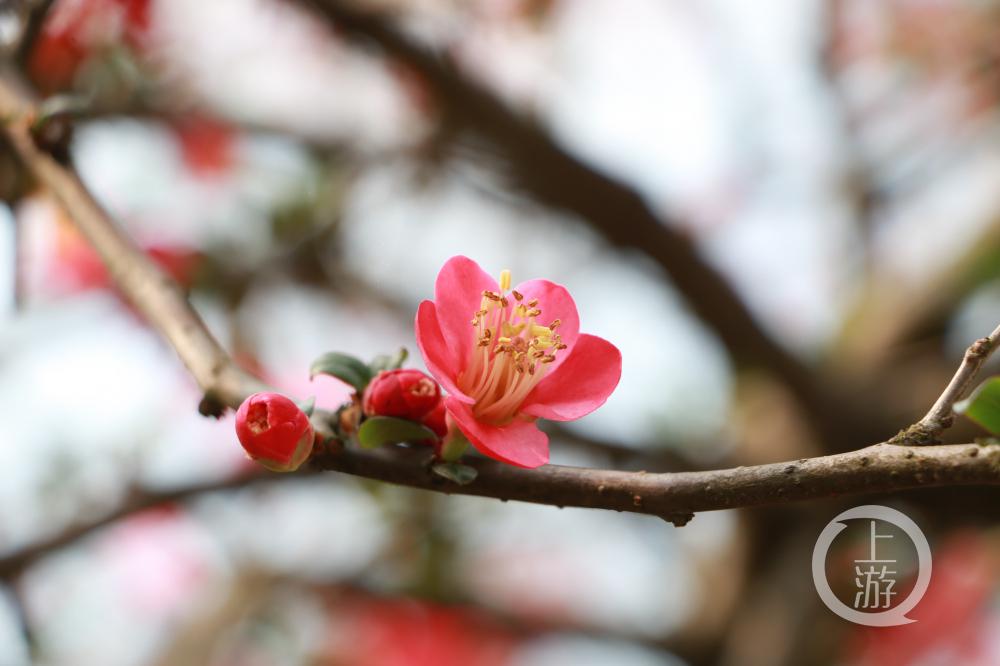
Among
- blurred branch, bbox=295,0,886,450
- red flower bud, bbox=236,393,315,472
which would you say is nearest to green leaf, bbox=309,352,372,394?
red flower bud, bbox=236,393,315,472

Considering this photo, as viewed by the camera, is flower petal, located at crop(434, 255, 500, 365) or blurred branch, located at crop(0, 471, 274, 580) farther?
blurred branch, located at crop(0, 471, 274, 580)

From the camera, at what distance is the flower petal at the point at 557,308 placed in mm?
685

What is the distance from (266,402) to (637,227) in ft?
4.63

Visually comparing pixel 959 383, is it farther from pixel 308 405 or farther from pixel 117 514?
pixel 117 514

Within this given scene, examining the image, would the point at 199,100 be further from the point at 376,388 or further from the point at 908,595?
the point at 908,595

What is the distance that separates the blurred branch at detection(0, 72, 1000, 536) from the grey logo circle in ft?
0.89

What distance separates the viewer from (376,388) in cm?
61

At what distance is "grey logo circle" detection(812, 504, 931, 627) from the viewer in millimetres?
690

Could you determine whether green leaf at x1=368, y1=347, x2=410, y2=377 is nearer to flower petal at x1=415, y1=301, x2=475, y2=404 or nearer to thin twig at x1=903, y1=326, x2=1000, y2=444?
flower petal at x1=415, y1=301, x2=475, y2=404

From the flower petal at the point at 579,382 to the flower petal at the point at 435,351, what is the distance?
64 mm

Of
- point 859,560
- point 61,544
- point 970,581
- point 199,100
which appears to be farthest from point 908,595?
point 970,581

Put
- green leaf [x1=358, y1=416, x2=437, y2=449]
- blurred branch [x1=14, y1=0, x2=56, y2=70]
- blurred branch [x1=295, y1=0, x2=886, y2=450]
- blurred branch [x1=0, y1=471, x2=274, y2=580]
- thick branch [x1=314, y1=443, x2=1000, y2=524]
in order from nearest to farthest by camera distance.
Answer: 1. thick branch [x1=314, y1=443, x2=1000, y2=524]
2. green leaf [x1=358, y1=416, x2=437, y2=449]
3. blurred branch [x1=14, y1=0, x2=56, y2=70]
4. blurred branch [x1=0, y1=471, x2=274, y2=580]
5. blurred branch [x1=295, y1=0, x2=886, y2=450]

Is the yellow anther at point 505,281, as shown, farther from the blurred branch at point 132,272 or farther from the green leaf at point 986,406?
the green leaf at point 986,406

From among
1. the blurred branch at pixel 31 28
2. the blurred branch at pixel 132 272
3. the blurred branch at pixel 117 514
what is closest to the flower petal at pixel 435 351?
the blurred branch at pixel 132 272
